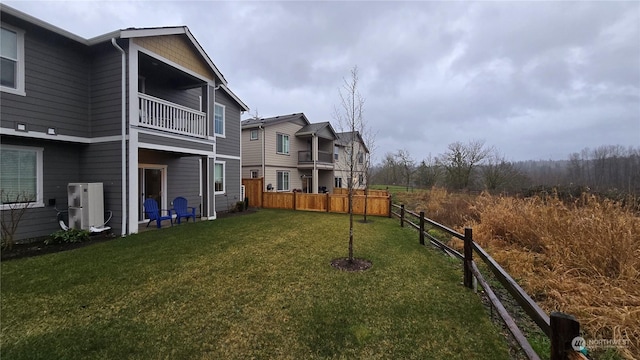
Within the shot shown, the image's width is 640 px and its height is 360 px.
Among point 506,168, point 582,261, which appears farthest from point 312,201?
point 506,168

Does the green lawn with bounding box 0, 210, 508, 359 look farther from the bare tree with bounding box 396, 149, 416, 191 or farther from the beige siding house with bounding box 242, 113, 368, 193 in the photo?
the bare tree with bounding box 396, 149, 416, 191

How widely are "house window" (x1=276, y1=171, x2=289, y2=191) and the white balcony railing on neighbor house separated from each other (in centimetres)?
898

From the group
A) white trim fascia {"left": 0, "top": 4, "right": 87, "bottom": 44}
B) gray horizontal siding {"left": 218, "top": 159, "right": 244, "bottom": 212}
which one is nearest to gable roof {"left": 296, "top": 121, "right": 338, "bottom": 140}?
gray horizontal siding {"left": 218, "top": 159, "right": 244, "bottom": 212}

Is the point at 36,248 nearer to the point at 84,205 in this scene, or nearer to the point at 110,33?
the point at 84,205

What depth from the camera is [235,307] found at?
372cm

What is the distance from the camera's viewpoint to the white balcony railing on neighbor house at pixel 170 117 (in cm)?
830

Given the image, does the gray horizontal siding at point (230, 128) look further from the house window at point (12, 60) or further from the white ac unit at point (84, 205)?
the house window at point (12, 60)

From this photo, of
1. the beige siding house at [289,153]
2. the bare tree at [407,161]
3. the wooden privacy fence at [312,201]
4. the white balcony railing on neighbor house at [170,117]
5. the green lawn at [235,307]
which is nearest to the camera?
the green lawn at [235,307]

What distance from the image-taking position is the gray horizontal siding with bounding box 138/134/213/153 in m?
8.08

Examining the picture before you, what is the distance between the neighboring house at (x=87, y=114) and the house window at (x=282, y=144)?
353 inches

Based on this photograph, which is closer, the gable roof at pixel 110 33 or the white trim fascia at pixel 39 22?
the white trim fascia at pixel 39 22

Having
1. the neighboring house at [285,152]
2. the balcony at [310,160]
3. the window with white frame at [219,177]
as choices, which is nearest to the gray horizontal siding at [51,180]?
the window with white frame at [219,177]

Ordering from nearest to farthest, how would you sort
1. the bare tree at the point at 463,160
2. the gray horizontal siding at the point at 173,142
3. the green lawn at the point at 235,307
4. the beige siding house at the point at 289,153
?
the green lawn at the point at 235,307
the gray horizontal siding at the point at 173,142
the beige siding house at the point at 289,153
the bare tree at the point at 463,160

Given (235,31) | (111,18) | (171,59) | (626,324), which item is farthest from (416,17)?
(111,18)
